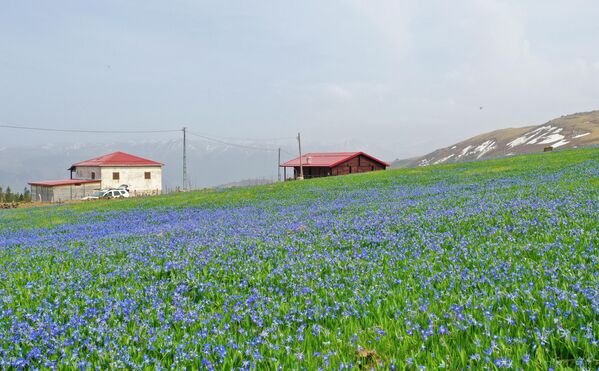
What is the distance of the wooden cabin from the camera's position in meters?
82.6

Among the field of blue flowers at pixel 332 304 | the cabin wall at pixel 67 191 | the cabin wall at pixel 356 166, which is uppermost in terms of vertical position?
the cabin wall at pixel 356 166

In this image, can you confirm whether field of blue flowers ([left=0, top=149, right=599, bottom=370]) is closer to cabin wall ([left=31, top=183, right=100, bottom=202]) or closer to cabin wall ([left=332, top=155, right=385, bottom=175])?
cabin wall ([left=332, top=155, right=385, bottom=175])

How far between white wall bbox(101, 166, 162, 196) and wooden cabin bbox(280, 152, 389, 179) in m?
26.7

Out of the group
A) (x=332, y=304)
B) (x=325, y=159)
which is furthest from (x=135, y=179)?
(x=332, y=304)

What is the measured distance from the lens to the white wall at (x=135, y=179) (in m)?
80.1

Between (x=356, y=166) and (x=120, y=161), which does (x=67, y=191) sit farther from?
(x=356, y=166)

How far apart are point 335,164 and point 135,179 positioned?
4082cm

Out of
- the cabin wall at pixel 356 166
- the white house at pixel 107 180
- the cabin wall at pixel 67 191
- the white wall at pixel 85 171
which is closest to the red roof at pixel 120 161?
the white house at pixel 107 180

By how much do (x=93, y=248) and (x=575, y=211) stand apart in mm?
12554

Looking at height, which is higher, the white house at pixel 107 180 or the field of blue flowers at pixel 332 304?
the white house at pixel 107 180

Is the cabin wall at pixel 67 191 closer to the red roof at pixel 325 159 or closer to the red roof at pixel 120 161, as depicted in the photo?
the red roof at pixel 120 161

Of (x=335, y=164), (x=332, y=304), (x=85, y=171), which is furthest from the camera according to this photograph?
(x=85, y=171)

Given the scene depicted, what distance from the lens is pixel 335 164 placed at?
81.6 m

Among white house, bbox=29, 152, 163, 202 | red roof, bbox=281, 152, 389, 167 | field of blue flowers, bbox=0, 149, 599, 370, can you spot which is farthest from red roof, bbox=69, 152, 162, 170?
field of blue flowers, bbox=0, 149, 599, 370
